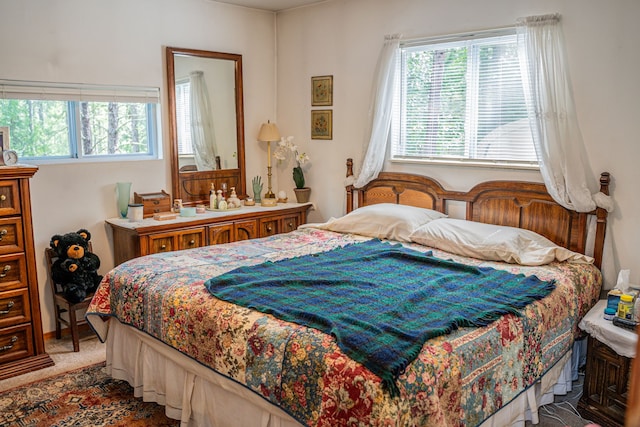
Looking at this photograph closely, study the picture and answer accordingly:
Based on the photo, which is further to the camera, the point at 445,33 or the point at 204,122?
the point at 204,122

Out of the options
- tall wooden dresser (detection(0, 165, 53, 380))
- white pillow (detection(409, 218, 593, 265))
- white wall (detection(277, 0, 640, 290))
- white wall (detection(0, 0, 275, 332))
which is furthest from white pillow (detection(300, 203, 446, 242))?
tall wooden dresser (detection(0, 165, 53, 380))

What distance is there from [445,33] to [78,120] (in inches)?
113

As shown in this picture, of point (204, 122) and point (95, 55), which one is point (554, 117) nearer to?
point (204, 122)

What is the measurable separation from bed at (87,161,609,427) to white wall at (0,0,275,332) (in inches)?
41.0

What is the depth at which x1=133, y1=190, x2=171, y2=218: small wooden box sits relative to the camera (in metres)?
4.25

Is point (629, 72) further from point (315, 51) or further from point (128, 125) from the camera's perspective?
point (128, 125)

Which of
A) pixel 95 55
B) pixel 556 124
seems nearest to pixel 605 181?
pixel 556 124

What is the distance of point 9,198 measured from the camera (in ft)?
10.9

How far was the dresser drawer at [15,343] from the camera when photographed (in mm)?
3379

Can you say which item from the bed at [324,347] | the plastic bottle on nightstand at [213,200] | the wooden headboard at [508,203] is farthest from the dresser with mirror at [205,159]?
the wooden headboard at [508,203]

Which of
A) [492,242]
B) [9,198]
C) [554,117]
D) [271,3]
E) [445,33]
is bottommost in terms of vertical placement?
[492,242]

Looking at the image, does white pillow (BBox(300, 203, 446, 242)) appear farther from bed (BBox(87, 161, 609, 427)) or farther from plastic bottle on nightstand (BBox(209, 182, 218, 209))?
plastic bottle on nightstand (BBox(209, 182, 218, 209))

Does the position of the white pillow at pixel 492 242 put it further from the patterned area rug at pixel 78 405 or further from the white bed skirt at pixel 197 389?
the patterned area rug at pixel 78 405

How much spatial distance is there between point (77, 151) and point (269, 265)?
194 centimetres
